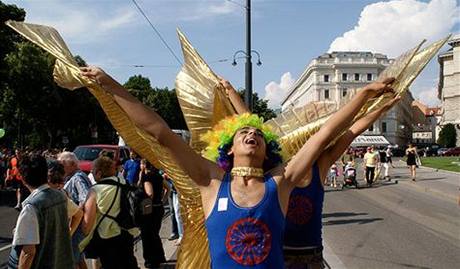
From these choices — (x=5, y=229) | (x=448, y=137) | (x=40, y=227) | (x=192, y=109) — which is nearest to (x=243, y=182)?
(x=192, y=109)

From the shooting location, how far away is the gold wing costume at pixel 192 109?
297cm

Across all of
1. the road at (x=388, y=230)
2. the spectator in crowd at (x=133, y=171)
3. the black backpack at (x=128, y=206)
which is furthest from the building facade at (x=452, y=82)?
the black backpack at (x=128, y=206)

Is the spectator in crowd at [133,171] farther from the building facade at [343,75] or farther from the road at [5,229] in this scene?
the building facade at [343,75]

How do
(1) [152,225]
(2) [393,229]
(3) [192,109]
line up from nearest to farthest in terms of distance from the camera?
(3) [192,109] < (1) [152,225] < (2) [393,229]

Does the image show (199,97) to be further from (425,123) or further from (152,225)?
(425,123)

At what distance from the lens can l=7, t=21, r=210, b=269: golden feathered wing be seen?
292cm

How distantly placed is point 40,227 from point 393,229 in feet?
25.9

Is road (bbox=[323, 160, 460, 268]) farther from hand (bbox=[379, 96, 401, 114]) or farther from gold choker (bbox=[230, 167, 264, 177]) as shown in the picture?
gold choker (bbox=[230, 167, 264, 177])

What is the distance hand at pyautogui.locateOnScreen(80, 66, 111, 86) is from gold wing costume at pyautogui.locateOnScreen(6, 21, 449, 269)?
0.05 metres

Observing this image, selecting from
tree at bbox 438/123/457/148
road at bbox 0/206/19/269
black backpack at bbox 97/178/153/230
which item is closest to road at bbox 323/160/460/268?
black backpack at bbox 97/178/153/230

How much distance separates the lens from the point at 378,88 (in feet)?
9.77

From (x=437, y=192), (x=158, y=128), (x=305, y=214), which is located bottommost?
(x=437, y=192)

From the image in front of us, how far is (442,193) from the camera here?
16.5 m

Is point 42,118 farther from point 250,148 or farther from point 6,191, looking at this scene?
point 250,148
